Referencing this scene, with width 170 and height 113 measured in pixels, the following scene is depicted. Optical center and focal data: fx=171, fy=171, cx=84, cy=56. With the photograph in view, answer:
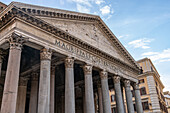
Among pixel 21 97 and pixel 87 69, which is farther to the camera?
pixel 21 97

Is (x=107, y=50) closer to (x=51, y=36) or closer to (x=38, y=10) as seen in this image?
(x=51, y=36)

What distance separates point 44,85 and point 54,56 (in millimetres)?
3331

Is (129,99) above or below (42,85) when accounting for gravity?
below

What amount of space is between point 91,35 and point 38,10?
19.3 ft

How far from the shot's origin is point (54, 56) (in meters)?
13.0

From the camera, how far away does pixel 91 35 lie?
15.5 meters

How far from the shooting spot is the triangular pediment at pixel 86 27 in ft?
37.0

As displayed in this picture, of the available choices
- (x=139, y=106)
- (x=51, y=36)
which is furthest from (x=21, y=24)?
(x=139, y=106)

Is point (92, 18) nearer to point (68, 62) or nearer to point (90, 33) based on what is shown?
point (90, 33)

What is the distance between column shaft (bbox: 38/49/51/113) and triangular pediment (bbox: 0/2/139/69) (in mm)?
2520

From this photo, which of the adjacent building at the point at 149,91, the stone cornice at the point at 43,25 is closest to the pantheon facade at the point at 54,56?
the stone cornice at the point at 43,25

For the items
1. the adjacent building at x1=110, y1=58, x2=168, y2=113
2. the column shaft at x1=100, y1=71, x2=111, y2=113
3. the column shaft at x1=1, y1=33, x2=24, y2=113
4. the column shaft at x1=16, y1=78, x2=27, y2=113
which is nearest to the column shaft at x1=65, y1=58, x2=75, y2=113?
the column shaft at x1=1, y1=33, x2=24, y2=113

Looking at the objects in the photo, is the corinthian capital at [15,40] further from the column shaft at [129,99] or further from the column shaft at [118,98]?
the column shaft at [129,99]

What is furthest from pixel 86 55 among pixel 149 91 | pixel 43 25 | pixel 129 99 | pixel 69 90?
pixel 149 91
